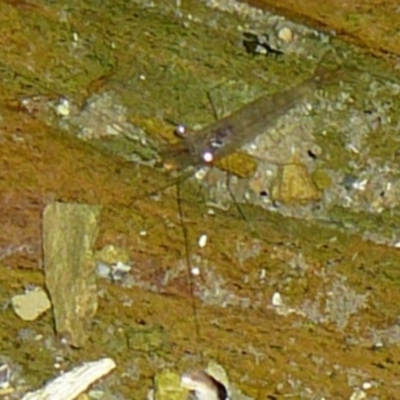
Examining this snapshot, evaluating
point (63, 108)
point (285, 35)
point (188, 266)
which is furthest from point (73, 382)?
point (285, 35)

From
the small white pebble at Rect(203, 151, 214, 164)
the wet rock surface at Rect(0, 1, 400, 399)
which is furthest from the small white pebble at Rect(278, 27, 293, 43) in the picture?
the small white pebble at Rect(203, 151, 214, 164)

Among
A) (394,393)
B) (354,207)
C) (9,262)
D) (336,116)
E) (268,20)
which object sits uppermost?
(268,20)

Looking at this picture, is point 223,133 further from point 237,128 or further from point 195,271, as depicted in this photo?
point 195,271

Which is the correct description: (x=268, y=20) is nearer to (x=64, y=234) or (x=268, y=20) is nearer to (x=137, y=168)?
(x=137, y=168)

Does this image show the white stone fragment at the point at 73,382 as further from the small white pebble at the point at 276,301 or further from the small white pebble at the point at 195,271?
the small white pebble at the point at 276,301

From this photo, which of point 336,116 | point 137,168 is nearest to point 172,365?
point 137,168

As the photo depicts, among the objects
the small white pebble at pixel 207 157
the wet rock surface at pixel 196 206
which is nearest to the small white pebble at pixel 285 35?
the wet rock surface at pixel 196 206

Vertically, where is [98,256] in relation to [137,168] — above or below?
below
